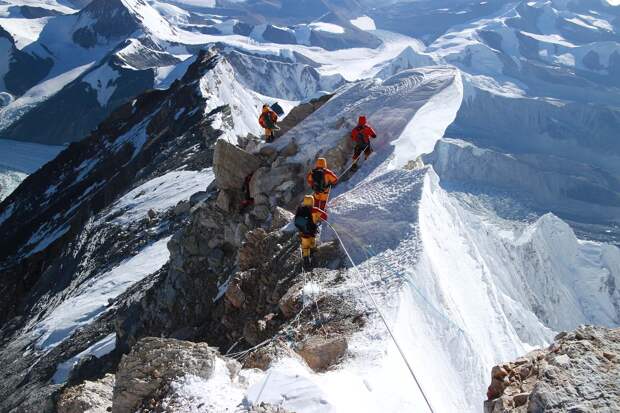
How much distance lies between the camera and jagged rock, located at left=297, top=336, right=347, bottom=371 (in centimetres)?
937

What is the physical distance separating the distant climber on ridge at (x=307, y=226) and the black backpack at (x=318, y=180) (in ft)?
4.72

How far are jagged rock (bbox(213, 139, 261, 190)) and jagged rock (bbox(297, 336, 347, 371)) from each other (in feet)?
34.2

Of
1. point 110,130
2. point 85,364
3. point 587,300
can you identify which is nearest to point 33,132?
point 110,130

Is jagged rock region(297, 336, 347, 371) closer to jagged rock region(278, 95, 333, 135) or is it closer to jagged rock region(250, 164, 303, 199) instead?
jagged rock region(250, 164, 303, 199)

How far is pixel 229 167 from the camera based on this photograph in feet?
63.7

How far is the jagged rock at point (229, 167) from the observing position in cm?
1928

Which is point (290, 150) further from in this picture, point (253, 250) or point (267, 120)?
point (253, 250)

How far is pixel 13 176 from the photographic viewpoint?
141 metres

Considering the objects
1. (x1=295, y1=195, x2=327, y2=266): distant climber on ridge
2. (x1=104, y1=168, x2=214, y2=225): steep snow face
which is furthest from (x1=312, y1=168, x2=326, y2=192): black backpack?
(x1=104, y1=168, x2=214, y2=225): steep snow face

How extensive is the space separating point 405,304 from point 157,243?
23.7 m

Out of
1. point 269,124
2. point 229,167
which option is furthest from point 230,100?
point 229,167

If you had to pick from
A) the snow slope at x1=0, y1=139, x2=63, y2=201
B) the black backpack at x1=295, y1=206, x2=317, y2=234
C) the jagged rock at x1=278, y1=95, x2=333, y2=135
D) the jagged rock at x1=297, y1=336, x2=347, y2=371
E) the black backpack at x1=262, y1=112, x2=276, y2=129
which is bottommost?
the snow slope at x1=0, y1=139, x2=63, y2=201

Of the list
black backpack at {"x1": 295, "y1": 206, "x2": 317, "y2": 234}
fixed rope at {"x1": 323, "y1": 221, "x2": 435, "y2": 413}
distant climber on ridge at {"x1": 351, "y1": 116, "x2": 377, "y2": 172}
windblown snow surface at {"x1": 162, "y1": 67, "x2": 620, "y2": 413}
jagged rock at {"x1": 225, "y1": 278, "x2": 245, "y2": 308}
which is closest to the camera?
fixed rope at {"x1": 323, "y1": 221, "x2": 435, "y2": 413}

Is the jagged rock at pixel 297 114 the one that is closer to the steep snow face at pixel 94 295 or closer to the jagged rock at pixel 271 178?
the jagged rock at pixel 271 178
